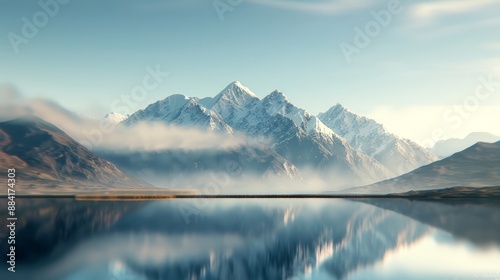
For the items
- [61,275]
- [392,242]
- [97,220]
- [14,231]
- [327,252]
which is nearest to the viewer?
[61,275]

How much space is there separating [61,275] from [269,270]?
3251 centimetres

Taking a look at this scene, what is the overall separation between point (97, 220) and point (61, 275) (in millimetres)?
93612

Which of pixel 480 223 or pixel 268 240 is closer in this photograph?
pixel 268 240

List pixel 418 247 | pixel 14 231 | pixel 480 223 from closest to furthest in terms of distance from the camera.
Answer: pixel 418 247, pixel 14 231, pixel 480 223

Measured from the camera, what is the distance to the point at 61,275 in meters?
71.4

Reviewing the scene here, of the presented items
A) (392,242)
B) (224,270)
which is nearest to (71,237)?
(224,270)

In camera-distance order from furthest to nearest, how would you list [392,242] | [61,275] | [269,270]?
[392,242], [269,270], [61,275]

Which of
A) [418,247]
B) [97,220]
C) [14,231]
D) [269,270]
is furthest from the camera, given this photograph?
[97,220]

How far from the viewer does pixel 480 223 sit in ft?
462

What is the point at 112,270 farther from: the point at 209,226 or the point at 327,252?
the point at 209,226

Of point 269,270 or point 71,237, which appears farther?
point 71,237

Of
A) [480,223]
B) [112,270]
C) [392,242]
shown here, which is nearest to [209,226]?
[392,242]

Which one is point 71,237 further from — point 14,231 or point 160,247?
point 160,247

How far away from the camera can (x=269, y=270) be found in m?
76.2
